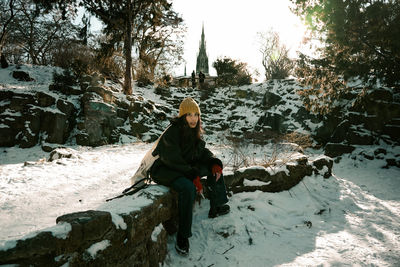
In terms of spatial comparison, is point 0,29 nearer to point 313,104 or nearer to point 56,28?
point 56,28

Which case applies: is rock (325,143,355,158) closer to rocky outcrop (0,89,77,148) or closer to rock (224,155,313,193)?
rock (224,155,313,193)

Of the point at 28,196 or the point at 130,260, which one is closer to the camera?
the point at 130,260

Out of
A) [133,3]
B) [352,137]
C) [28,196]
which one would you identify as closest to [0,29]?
[133,3]

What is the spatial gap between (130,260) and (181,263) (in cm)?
65

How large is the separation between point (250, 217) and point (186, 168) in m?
1.30

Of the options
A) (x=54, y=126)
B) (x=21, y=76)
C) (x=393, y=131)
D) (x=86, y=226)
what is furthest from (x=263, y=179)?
(x=21, y=76)

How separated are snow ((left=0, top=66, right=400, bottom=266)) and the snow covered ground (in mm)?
11

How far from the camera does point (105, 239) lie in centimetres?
151

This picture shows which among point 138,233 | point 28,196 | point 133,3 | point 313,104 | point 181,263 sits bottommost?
point 181,263

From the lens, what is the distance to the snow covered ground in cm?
218

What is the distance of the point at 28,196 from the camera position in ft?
10.1

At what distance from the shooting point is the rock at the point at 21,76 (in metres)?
11.4

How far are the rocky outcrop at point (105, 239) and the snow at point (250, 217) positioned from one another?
0.02 m

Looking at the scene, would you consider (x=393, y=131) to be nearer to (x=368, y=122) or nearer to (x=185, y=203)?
(x=368, y=122)
